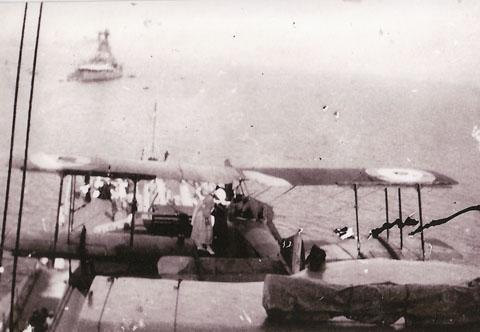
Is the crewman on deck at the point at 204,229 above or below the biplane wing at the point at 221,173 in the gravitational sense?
below

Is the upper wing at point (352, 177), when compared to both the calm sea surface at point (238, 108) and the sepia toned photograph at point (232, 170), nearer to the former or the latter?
the sepia toned photograph at point (232, 170)

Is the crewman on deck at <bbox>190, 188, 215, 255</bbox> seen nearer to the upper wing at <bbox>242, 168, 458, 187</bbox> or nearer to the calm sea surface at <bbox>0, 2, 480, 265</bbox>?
the upper wing at <bbox>242, 168, 458, 187</bbox>

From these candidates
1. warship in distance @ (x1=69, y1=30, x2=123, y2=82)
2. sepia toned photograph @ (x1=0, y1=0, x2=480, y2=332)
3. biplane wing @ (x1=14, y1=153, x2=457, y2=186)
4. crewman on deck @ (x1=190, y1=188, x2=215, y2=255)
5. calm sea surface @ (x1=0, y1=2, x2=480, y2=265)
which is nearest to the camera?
sepia toned photograph @ (x1=0, y1=0, x2=480, y2=332)

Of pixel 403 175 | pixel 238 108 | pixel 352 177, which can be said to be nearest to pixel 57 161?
pixel 352 177

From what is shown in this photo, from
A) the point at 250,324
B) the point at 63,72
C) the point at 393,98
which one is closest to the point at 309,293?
the point at 250,324

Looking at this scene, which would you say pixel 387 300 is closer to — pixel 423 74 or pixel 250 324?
pixel 250 324

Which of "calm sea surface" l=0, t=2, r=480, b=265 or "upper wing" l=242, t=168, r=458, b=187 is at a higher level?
"calm sea surface" l=0, t=2, r=480, b=265

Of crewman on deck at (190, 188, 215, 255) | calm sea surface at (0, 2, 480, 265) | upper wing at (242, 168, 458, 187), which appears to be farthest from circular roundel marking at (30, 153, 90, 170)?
upper wing at (242, 168, 458, 187)

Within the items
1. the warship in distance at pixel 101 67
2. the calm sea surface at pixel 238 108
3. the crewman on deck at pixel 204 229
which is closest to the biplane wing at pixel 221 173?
the crewman on deck at pixel 204 229
